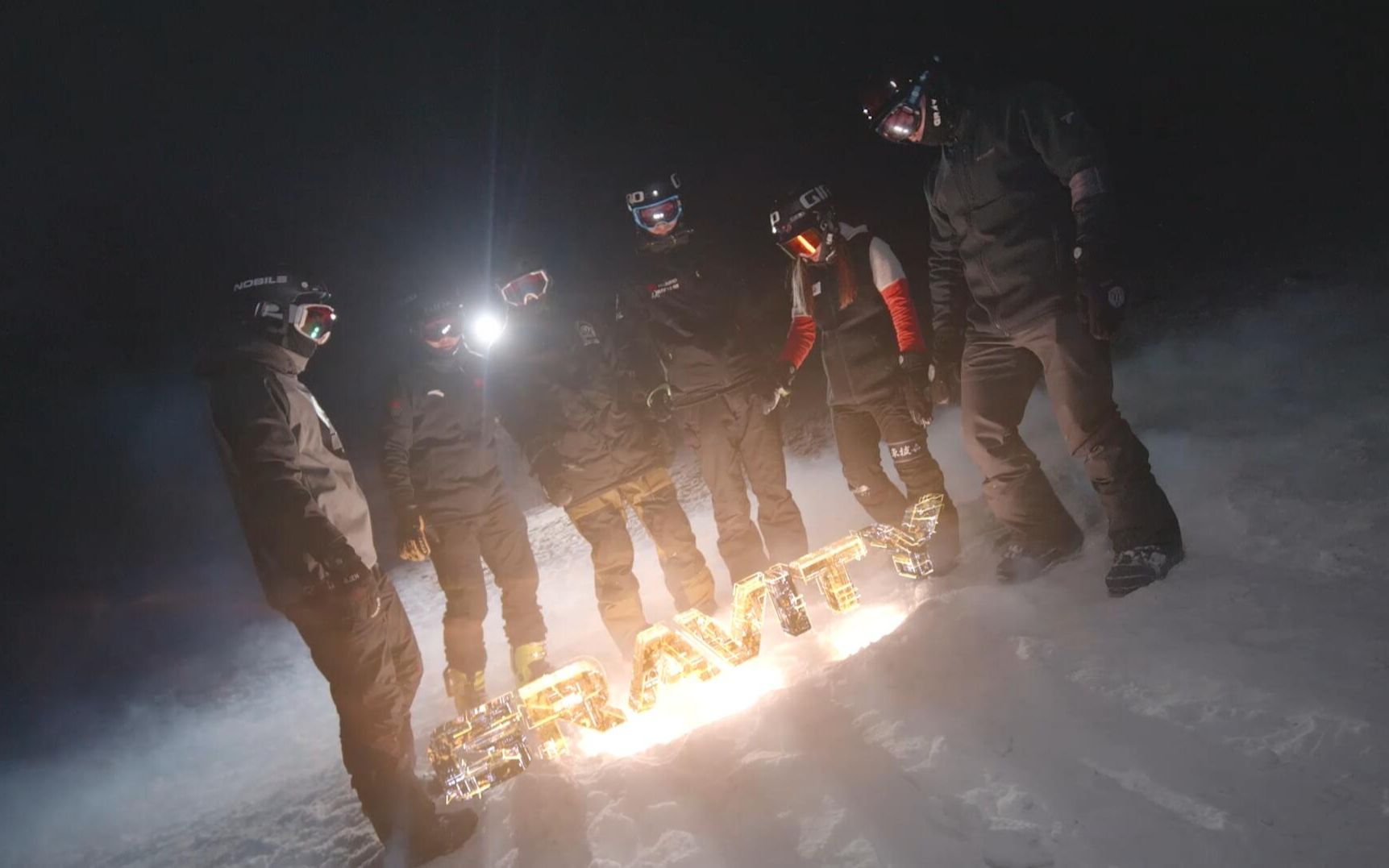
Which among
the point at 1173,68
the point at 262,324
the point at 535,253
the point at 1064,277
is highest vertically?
the point at 1173,68

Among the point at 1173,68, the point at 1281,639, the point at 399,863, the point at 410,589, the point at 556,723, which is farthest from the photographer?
the point at 410,589

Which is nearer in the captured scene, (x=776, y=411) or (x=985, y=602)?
(x=985, y=602)

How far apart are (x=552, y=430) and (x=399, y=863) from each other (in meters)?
3.22

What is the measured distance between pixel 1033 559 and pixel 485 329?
4745 millimetres

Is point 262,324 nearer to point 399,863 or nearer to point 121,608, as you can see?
point 399,863

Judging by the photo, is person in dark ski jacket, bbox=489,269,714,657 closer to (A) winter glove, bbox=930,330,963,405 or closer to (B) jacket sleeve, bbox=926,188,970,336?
(A) winter glove, bbox=930,330,963,405

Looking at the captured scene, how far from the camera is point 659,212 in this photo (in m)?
5.43

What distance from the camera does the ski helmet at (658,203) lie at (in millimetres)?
5391

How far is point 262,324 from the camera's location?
3.79m

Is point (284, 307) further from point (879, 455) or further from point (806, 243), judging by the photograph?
point (879, 455)

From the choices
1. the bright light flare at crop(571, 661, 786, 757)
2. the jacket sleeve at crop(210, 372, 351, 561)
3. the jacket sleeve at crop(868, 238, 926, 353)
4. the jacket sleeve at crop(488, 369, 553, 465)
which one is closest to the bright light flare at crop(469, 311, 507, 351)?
the jacket sleeve at crop(488, 369, 553, 465)

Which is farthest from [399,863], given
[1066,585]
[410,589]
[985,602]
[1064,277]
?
[410,589]

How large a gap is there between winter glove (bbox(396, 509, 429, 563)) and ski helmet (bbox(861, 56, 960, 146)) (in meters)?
4.59

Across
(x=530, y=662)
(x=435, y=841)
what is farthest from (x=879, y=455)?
(x=435, y=841)
